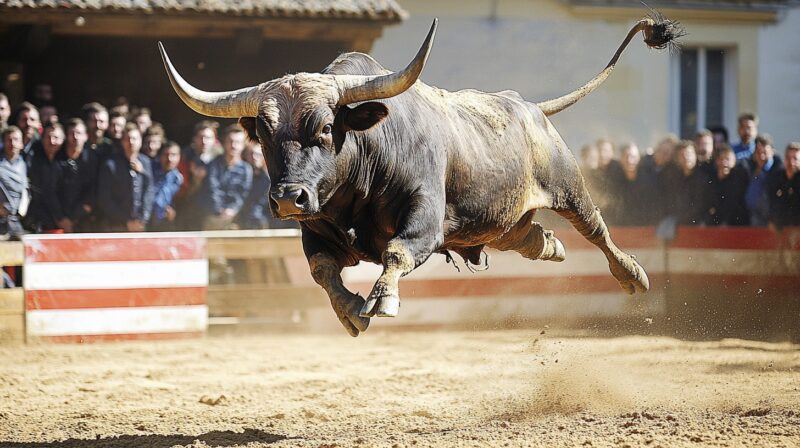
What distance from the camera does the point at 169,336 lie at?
9.93 m

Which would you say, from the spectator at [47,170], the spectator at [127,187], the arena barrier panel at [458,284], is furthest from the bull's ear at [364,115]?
the spectator at [47,170]

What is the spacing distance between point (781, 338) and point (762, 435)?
13.2 ft

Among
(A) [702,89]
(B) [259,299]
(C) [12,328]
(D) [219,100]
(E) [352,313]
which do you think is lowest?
(C) [12,328]

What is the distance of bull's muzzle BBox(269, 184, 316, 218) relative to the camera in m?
5.15

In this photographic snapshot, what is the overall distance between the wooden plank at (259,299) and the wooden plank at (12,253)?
1673 millimetres

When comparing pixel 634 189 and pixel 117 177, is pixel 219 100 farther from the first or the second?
pixel 634 189

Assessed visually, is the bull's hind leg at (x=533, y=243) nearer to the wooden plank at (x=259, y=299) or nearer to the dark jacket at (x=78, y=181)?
the wooden plank at (x=259, y=299)

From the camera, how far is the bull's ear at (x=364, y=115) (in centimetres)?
551

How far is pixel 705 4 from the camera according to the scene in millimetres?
15391

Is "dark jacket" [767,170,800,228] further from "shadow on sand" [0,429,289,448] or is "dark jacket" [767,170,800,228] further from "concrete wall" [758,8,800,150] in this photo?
"shadow on sand" [0,429,289,448]

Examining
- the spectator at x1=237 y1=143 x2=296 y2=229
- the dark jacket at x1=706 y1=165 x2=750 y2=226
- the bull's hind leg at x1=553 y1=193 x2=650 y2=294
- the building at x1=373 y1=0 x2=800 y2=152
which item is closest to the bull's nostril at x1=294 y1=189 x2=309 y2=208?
the bull's hind leg at x1=553 y1=193 x2=650 y2=294

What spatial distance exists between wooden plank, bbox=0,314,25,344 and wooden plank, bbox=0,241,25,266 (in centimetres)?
45

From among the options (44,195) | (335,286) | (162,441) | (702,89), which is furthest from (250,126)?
(702,89)

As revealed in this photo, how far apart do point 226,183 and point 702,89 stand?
8004 mm
